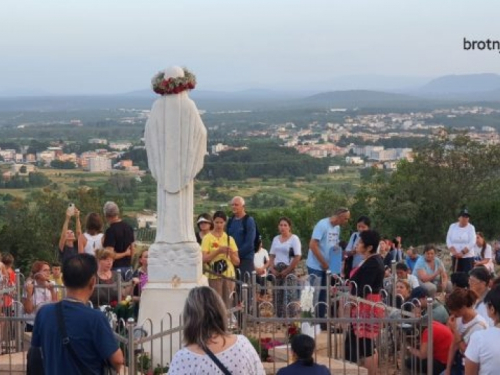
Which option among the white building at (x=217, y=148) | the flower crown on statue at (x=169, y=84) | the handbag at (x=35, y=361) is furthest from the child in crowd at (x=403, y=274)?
the white building at (x=217, y=148)

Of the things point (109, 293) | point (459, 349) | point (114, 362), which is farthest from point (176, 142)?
point (114, 362)

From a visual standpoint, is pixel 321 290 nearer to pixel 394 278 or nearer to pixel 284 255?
pixel 394 278

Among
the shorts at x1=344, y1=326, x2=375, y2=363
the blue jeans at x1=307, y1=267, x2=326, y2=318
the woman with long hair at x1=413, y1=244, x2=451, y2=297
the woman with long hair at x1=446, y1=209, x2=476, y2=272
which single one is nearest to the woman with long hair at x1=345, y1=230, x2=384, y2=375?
the shorts at x1=344, y1=326, x2=375, y2=363

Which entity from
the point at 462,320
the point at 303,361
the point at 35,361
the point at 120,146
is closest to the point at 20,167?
the point at 120,146

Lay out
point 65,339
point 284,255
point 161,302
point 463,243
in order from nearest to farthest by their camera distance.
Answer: point 65,339 < point 161,302 < point 284,255 < point 463,243

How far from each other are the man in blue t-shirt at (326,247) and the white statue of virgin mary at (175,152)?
236 cm

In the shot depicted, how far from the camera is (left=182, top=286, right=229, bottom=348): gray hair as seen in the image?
5.52m

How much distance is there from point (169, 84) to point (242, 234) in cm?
261

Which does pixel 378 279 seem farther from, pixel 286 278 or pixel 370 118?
pixel 370 118

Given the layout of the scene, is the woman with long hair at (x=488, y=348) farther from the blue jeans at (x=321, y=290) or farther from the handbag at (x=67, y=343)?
the blue jeans at (x=321, y=290)

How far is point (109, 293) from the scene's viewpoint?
11.9m

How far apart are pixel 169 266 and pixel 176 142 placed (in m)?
1.30

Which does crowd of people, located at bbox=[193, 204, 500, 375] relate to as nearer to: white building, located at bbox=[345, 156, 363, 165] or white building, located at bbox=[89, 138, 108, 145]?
white building, located at bbox=[345, 156, 363, 165]

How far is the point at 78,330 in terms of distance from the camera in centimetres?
578
